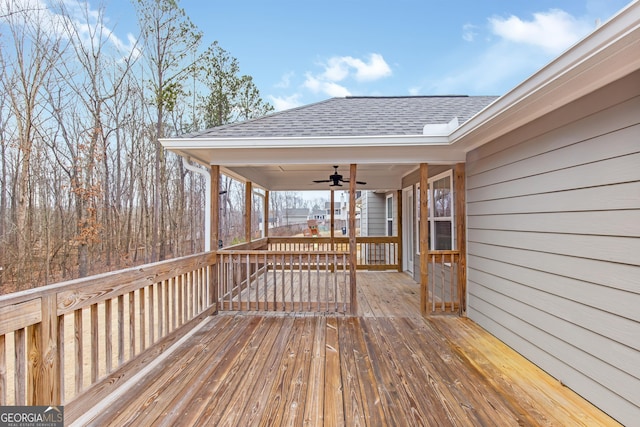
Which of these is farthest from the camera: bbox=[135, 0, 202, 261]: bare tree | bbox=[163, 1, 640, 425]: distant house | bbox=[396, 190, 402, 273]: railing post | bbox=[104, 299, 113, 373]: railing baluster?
bbox=[135, 0, 202, 261]: bare tree

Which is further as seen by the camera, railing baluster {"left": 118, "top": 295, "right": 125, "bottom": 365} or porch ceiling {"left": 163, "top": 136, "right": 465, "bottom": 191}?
porch ceiling {"left": 163, "top": 136, "right": 465, "bottom": 191}

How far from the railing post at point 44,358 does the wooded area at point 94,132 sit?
6.55 meters

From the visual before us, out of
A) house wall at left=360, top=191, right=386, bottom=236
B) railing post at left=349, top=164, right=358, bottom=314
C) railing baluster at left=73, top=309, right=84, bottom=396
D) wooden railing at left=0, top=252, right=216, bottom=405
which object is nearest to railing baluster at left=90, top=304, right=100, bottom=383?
wooden railing at left=0, top=252, right=216, bottom=405

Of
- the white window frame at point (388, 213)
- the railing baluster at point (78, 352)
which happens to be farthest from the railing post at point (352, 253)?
the white window frame at point (388, 213)

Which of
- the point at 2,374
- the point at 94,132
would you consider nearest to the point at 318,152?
the point at 2,374

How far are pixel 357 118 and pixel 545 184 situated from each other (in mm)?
2843

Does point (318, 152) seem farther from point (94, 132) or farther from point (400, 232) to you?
point (94, 132)

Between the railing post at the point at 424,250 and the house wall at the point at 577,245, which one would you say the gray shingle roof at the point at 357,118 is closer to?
the railing post at the point at 424,250

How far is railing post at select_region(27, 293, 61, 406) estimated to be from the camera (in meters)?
1.64

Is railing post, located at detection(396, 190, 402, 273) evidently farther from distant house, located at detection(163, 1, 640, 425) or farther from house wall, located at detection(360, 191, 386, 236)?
house wall, located at detection(360, 191, 386, 236)

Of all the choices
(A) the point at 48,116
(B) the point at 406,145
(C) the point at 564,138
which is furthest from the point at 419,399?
(A) the point at 48,116

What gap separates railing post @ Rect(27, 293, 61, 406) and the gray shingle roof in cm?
276

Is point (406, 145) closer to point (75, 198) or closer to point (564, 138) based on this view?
point (564, 138)

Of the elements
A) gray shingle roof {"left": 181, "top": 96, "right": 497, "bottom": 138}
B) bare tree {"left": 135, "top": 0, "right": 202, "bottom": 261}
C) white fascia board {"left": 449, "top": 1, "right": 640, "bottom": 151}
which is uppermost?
bare tree {"left": 135, "top": 0, "right": 202, "bottom": 261}
